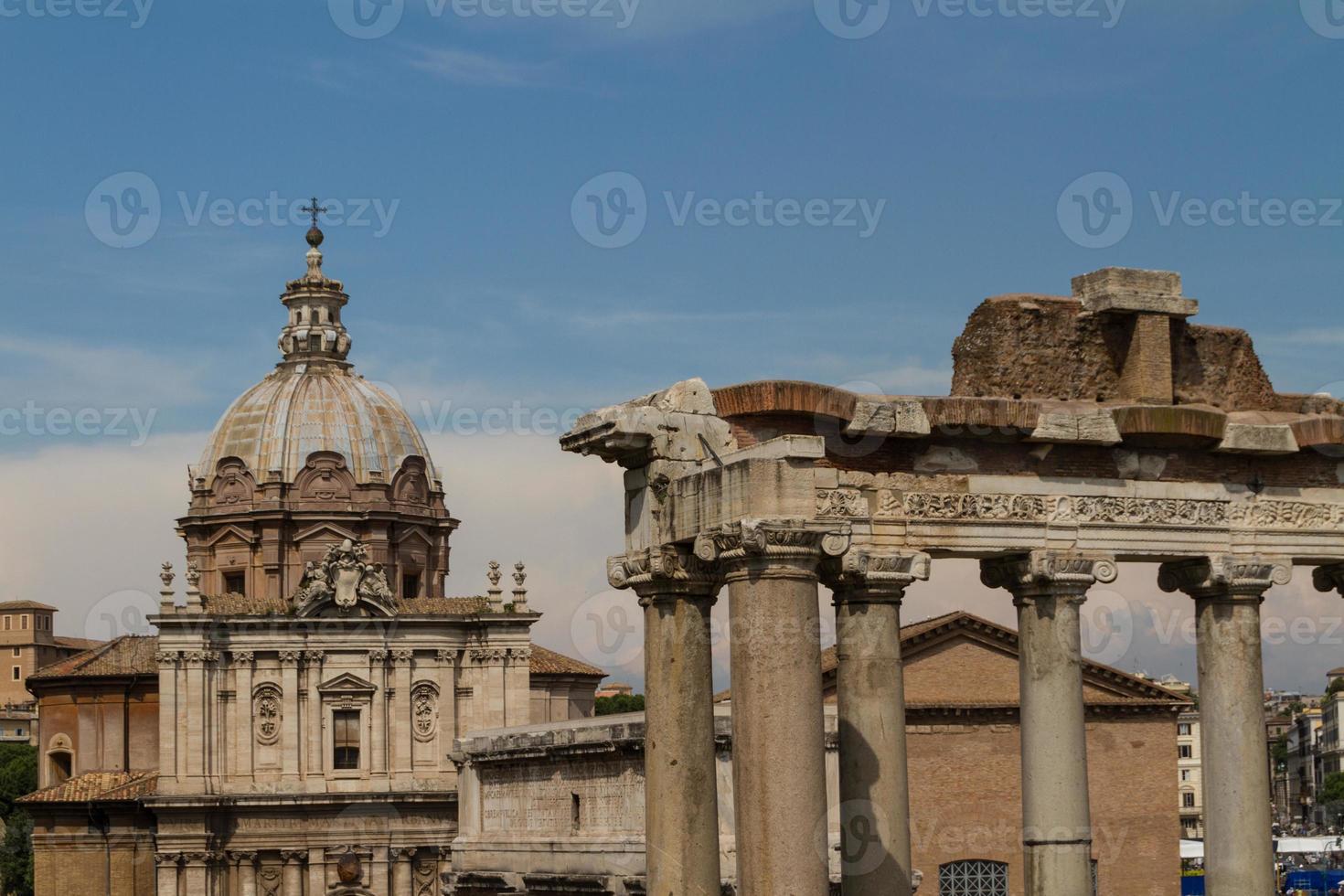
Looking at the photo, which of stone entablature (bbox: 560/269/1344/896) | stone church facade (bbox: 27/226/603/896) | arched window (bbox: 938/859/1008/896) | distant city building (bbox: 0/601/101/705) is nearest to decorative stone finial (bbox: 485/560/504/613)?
stone church facade (bbox: 27/226/603/896)

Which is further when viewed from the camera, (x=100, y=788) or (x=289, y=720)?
(x=100, y=788)

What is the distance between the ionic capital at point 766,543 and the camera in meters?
17.1

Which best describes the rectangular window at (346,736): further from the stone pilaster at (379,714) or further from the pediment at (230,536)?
the pediment at (230,536)

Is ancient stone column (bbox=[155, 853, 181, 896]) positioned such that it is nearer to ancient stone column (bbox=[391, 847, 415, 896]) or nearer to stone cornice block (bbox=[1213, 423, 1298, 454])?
ancient stone column (bbox=[391, 847, 415, 896])

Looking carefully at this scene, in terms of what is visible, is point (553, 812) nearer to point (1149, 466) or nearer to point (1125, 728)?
point (1125, 728)

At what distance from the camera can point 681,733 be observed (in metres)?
18.0

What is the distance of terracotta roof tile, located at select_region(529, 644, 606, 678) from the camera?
74375 millimetres

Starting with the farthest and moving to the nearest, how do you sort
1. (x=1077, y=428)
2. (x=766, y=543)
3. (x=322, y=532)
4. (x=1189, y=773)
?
(x=1189, y=773) < (x=322, y=532) < (x=1077, y=428) < (x=766, y=543)

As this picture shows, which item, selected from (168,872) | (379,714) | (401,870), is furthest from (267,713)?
(401,870)

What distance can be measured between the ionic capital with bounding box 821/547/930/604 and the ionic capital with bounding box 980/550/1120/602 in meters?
1.08

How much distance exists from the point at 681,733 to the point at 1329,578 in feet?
22.2

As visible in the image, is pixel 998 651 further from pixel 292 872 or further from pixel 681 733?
pixel 681 733

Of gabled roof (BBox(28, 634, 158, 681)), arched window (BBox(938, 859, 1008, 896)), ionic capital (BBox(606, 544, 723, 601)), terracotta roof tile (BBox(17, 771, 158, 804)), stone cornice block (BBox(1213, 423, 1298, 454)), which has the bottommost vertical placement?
arched window (BBox(938, 859, 1008, 896))

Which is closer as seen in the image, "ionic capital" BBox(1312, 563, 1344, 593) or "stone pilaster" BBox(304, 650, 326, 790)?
"ionic capital" BBox(1312, 563, 1344, 593)
